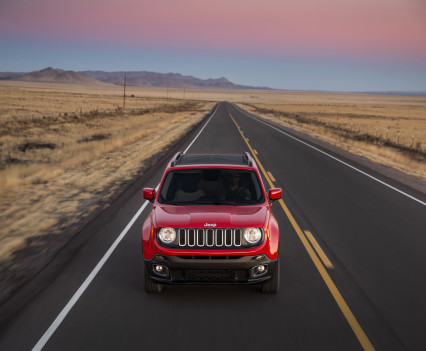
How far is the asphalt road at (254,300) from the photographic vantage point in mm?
4422

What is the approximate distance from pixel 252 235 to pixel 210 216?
22.1 inches

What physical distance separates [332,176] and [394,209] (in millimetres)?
4457

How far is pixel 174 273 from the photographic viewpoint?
16.8 ft

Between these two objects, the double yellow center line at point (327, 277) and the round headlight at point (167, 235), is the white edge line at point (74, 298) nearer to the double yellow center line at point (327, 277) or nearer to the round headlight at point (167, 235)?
the round headlight at point (167, 235)

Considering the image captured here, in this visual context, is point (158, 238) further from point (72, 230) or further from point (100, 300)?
point (72, 230)

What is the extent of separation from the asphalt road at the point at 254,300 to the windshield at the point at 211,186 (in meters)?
1.21

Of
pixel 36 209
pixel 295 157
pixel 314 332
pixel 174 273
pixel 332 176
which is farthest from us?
pixel 295 157

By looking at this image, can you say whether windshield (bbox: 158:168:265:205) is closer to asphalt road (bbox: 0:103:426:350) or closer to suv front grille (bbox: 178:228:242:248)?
suv front grille (bbox: 178:228:242:248)

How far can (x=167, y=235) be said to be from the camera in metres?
5.21

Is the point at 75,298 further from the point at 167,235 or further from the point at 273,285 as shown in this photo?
the point at 273,285

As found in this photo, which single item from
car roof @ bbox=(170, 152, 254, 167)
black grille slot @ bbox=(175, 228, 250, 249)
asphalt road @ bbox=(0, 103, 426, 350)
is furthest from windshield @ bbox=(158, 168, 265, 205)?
asphalt road @ bbox=(0, 103, 426, 350)

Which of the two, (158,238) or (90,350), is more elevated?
(158,238)

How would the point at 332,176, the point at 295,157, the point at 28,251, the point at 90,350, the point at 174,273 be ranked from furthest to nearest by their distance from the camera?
the point at 295,157, the point at 332,176, the point at 28,251, the point at 174,273, the point at 90,350

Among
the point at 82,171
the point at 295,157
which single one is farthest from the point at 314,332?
the point at 295,157
